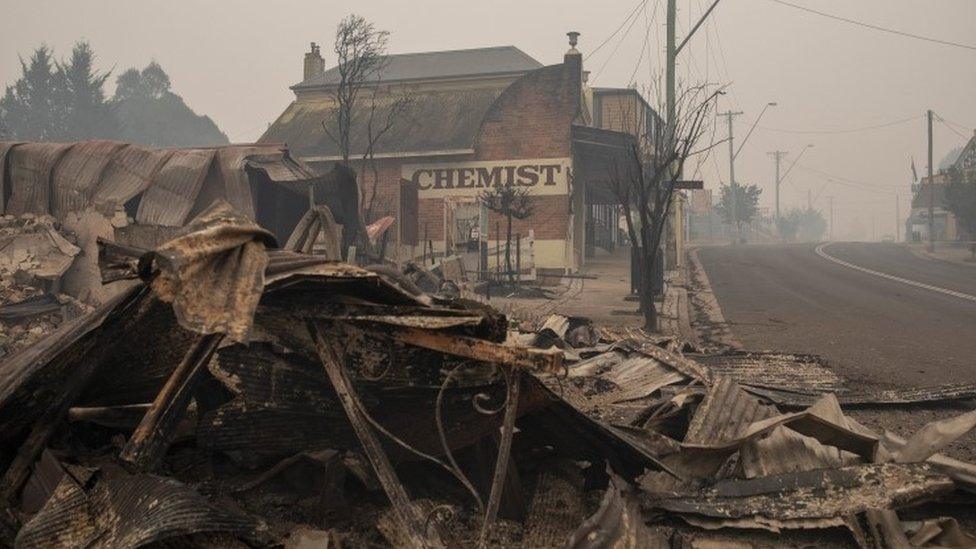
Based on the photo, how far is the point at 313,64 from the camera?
32438 millimetres

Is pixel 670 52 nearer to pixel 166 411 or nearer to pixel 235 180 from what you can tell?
pixel 235 180

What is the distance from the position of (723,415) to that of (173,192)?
39.3 feet

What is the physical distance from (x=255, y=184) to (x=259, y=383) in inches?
471

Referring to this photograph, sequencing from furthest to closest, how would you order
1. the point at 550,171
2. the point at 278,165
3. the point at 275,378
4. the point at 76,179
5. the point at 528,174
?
the point at 528,174
the point at 550,171
the point at 278,165
the point at 76,179
the point at 275,378

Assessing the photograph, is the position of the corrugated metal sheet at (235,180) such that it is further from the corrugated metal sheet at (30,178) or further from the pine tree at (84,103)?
the pine tree at (84,103)

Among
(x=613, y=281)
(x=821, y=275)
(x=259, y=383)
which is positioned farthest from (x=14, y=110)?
(x=259, y=383)

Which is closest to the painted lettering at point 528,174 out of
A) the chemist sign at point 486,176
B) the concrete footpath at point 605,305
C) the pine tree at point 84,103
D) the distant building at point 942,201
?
the chemist sign at point 486,176

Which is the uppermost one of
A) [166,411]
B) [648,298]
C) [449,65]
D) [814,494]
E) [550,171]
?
[449,65]

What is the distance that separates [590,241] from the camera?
94.5 ft

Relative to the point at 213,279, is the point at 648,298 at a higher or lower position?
lower

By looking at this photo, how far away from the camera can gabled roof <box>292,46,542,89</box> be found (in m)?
27.9

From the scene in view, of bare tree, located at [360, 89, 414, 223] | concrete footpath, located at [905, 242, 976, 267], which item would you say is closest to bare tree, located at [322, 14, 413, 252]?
bare tree, located at [360, 89, 414, 223]

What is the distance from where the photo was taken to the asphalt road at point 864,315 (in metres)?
8.00

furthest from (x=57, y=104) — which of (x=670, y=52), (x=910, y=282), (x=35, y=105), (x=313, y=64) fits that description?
(x=910, y=282)
